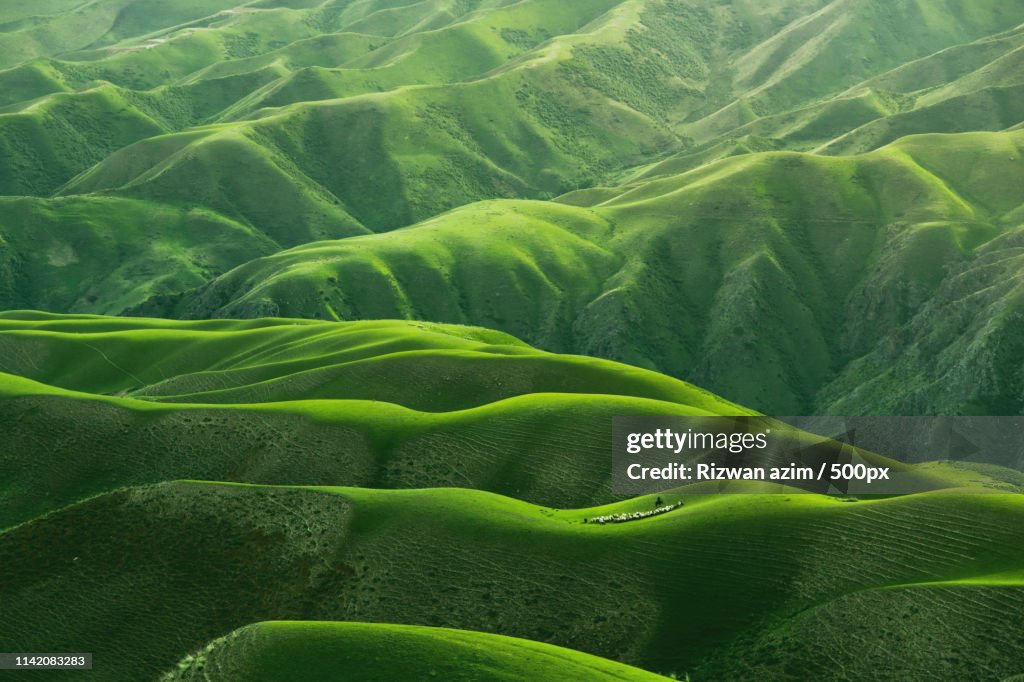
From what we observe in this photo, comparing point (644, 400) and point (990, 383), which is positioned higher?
point (644, 400)

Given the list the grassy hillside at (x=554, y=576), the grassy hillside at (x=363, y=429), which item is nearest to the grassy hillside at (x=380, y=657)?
the grassy hillside at (x=554, y=576)

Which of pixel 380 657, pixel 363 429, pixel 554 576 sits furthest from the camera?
pixel 363 429

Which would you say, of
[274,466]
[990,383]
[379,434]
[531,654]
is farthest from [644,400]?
[990,383]

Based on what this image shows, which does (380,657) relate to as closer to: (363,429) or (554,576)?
(554,576)

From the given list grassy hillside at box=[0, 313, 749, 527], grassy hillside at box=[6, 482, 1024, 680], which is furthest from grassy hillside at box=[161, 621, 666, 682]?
grassy hillside at box=[0, 313, 749, 527]

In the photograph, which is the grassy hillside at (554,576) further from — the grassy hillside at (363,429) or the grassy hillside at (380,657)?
the grassy hillside at (363,429)

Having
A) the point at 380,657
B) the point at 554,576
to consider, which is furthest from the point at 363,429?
the point at 380,657

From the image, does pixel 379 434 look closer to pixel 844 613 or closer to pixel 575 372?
pixel 575 372
